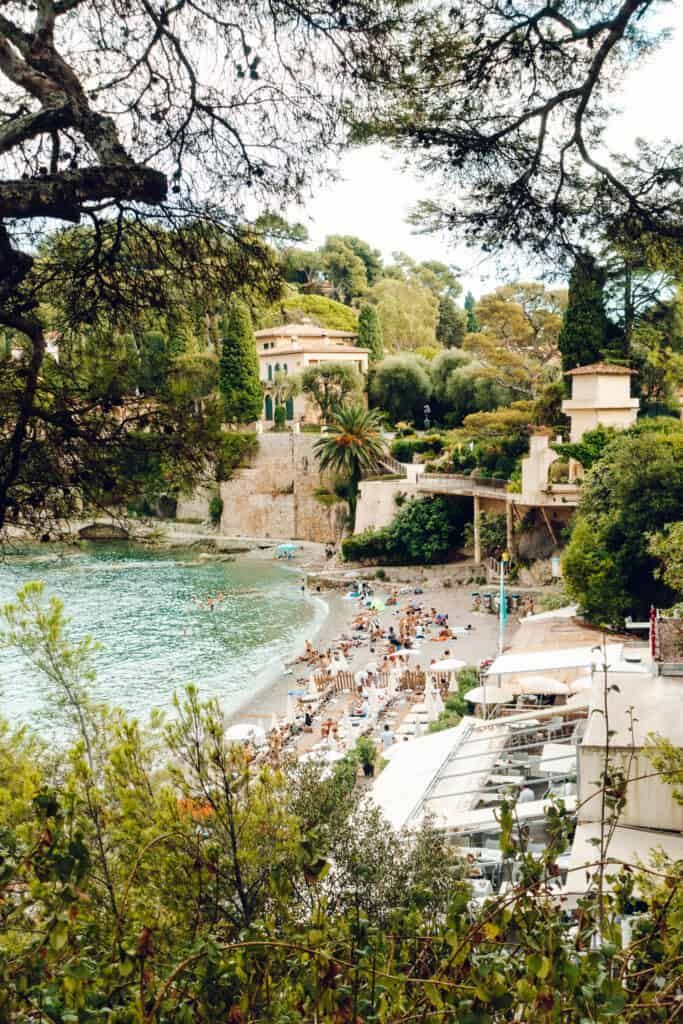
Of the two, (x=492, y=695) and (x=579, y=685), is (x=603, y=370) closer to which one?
(x=492, y=695)

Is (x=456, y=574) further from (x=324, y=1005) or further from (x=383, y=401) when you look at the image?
(x=324, y=1005)

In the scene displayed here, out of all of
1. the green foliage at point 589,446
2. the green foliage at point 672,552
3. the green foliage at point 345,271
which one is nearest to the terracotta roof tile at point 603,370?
the green foliage at point 589,446

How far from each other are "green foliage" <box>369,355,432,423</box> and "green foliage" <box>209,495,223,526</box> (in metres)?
7.68

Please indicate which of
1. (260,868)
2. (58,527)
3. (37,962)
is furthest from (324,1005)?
(260,868)

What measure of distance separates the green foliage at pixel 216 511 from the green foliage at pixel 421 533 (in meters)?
9.70

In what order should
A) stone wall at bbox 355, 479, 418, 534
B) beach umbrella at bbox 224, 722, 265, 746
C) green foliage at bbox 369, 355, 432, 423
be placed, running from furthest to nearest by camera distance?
green foliage at bbox 369, 355, 432, 423, stone wall at bbox 355, 479, 418, 534, beach umbrella at bbox 224, 722, 265, 746

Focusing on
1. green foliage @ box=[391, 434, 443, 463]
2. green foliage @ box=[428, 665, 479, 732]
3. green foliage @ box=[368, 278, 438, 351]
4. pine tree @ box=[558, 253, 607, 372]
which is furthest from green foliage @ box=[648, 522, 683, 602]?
green foliage @ box=[368, 278, 438, 351]

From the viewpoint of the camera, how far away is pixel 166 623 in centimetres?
2855

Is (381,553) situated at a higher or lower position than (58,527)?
lower

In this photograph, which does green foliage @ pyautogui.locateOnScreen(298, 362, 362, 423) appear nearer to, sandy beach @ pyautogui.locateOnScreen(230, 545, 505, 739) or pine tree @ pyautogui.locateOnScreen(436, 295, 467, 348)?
sandy beach @ pyautogui.locateOnScreen(230, 545, 505, 739)

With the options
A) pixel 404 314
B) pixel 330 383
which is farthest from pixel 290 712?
pixel 404 314

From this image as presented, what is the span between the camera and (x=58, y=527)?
3082mm

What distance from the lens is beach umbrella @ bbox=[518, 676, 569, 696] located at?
1475cm

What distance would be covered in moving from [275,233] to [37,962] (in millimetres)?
2345
